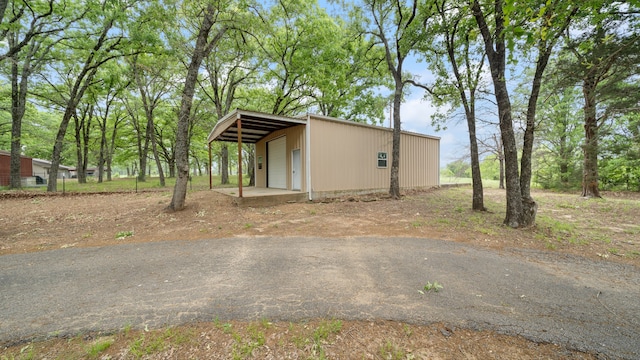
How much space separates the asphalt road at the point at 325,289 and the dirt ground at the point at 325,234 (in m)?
0.18

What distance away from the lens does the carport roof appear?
833cm

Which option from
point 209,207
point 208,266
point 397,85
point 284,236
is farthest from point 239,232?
point 397,85

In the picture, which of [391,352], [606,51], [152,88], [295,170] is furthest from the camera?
[152,88]

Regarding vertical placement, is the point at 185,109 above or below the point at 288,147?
above

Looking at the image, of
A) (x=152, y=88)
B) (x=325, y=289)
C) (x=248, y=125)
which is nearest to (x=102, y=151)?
(x=152, y=88)

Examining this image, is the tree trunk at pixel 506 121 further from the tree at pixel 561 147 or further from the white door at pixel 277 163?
the tree at pixel 561 147

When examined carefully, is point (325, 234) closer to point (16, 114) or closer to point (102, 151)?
point (16, 114)

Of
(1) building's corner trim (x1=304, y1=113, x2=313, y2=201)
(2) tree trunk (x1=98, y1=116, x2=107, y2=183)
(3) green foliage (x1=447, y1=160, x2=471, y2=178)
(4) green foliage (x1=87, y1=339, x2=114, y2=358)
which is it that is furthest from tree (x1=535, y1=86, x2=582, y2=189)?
(2) tree trunk (x1=98, y1=116, x2=107, y2=183)

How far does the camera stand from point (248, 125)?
33.9 feet

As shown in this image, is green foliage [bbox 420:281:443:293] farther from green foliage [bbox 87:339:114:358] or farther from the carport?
the carport

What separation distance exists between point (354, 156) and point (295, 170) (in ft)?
9.08

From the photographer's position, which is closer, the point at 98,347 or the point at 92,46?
the point at 98,347

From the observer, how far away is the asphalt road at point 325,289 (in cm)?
215

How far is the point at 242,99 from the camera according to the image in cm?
1958
